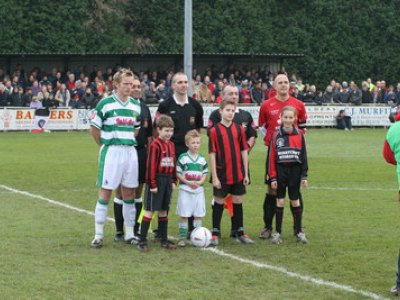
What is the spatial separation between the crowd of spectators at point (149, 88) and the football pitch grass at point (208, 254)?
49.7ft

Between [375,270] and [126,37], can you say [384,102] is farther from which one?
[375,270]

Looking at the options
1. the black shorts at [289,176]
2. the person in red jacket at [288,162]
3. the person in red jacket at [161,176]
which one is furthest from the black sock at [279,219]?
the person in red jacket at [161,176]

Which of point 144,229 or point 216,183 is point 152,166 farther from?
point 216,183

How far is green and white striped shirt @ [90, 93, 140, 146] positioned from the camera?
10.9m

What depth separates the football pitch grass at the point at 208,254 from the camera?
8.64 metres

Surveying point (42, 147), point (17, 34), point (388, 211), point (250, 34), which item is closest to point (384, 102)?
point (250, 34)

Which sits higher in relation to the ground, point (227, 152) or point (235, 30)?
point (235, 30)

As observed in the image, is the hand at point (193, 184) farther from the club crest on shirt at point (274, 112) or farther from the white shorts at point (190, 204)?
the club crest on shirt at point (274, 112)

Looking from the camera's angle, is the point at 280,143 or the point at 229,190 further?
the point at 229,190

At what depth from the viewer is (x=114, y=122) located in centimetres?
1094

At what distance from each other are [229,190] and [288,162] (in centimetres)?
81

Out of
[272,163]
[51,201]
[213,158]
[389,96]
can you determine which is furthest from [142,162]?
[389,96]

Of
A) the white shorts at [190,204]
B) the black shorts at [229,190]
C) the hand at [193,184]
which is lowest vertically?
the white shorts at [190,204]

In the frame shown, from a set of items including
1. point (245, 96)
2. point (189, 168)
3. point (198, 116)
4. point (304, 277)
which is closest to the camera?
point (304, 277)
